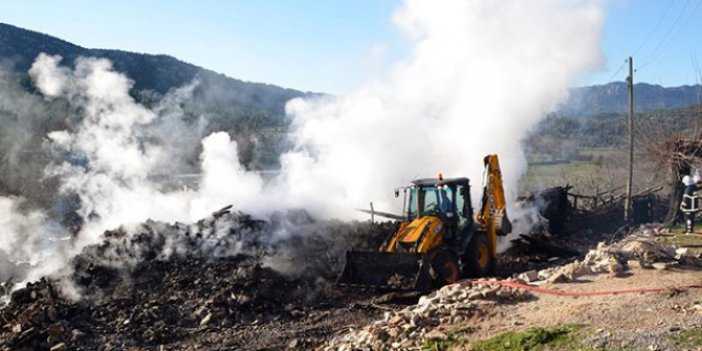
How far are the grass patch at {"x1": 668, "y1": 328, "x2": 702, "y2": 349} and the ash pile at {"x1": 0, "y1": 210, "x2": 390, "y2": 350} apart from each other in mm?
5543

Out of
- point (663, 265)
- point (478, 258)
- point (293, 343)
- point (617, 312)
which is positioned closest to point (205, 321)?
point (293, 343)

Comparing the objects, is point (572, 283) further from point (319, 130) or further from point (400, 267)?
point (319, 130)

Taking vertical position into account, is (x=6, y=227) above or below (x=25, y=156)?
below

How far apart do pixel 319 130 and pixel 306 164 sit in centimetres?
287

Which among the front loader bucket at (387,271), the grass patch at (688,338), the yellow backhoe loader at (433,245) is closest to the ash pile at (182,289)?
the front loader bucket at (387,271)

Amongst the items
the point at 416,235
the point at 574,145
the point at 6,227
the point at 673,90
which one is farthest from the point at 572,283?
the point at 673,90

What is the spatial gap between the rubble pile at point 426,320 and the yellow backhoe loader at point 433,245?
2.37m

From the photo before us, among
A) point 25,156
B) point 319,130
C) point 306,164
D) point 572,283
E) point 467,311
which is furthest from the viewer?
point 25,156

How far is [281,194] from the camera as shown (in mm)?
21500

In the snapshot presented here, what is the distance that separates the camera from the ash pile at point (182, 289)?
33.7 feet

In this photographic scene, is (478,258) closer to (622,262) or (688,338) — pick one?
(622,262)

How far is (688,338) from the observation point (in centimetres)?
646

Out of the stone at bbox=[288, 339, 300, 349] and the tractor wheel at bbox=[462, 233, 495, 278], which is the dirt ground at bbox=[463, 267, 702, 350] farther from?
the tractor wheel at bbox=[462, 233, 495, 278]

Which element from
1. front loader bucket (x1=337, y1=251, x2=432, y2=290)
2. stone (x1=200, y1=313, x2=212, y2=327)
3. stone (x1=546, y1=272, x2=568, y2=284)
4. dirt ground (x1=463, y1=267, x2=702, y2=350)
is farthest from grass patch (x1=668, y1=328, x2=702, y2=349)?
stone (x1=200, y1=313, x2=212, y2=327)
